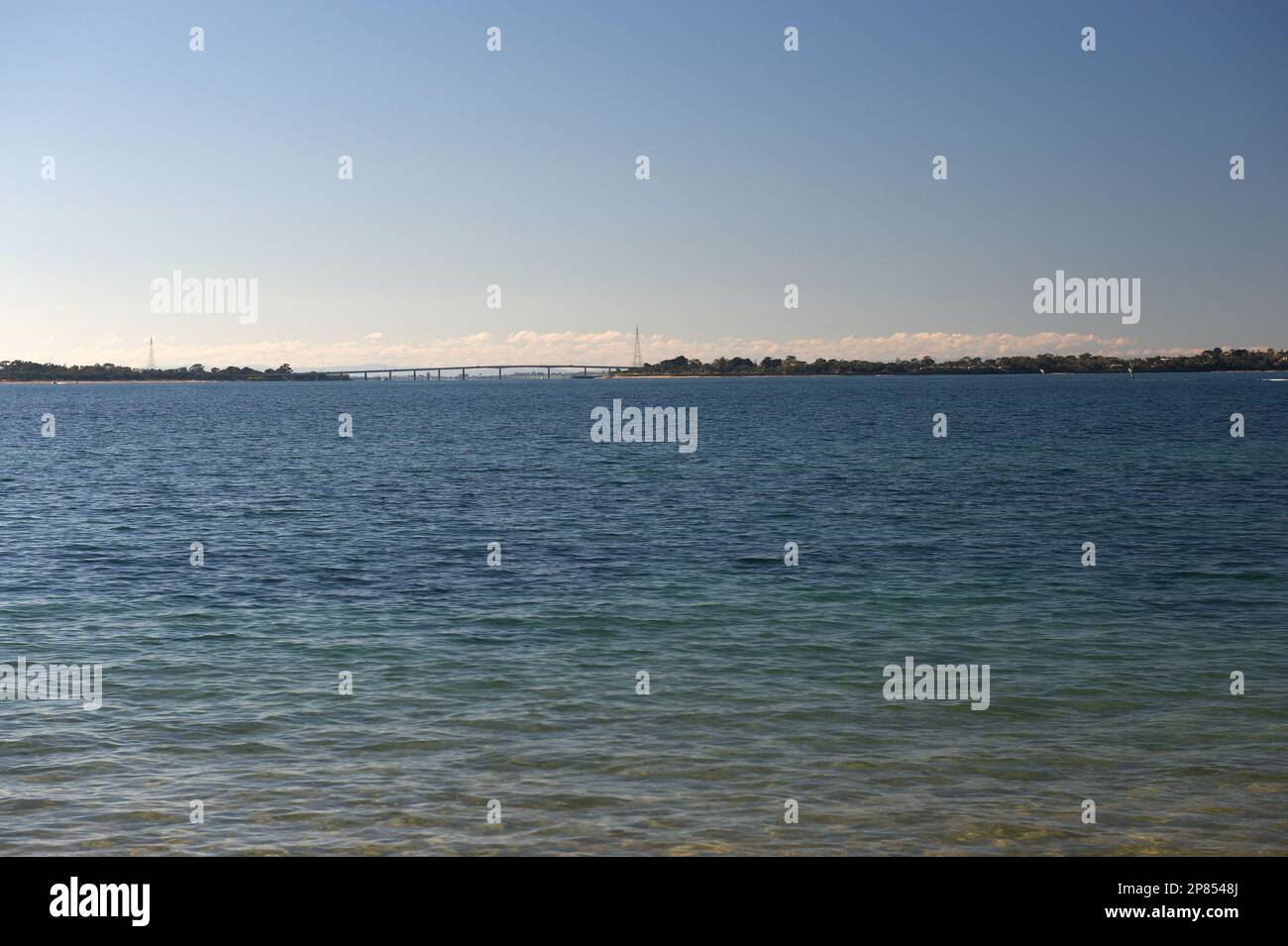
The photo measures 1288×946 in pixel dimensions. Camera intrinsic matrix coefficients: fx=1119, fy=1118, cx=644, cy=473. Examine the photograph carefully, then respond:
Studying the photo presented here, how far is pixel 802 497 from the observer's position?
5447cm

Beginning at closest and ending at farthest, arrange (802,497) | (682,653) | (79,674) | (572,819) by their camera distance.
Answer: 1. (572,819)
2. (79,674)
3. (682,653)
4. (802,497)

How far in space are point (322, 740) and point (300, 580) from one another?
1541 centimetres

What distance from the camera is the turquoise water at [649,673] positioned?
46.4 ft

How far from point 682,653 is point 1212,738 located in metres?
9.72

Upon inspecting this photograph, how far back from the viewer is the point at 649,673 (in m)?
21.2

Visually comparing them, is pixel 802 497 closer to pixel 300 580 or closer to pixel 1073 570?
pixel 1073 570

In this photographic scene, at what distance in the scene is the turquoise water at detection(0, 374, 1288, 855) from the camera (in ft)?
46.4
